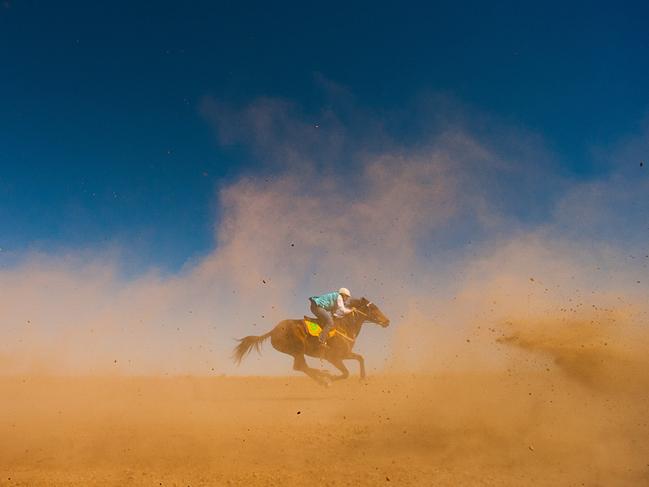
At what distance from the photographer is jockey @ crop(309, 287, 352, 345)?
1408 centimetres

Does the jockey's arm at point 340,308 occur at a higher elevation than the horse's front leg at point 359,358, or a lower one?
higher

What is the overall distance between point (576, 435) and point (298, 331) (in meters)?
8.31

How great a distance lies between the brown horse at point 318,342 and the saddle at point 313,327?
1.8 inches

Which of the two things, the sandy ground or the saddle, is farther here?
the saddle

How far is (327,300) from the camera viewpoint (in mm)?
14242

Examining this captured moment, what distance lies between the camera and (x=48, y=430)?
9500mm

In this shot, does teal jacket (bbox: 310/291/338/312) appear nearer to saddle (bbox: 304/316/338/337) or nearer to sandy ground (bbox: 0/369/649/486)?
saddle (bbox: 304/316/338/337)

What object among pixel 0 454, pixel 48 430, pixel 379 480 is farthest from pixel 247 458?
pixel 48 430

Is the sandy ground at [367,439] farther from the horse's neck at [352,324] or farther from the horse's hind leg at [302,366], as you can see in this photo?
the horse's neck at [352,324]

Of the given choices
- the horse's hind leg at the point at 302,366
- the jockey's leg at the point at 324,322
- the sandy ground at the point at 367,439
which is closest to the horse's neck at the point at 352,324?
the jockey's leg at the point at 324,322

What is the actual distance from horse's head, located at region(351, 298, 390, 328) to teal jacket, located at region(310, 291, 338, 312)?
3.40 ft

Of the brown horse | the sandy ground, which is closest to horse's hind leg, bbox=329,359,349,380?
the brown horse

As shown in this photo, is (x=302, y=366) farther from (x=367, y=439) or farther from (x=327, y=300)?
(x=367, y=439)

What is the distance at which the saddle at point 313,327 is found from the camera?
1410cm
